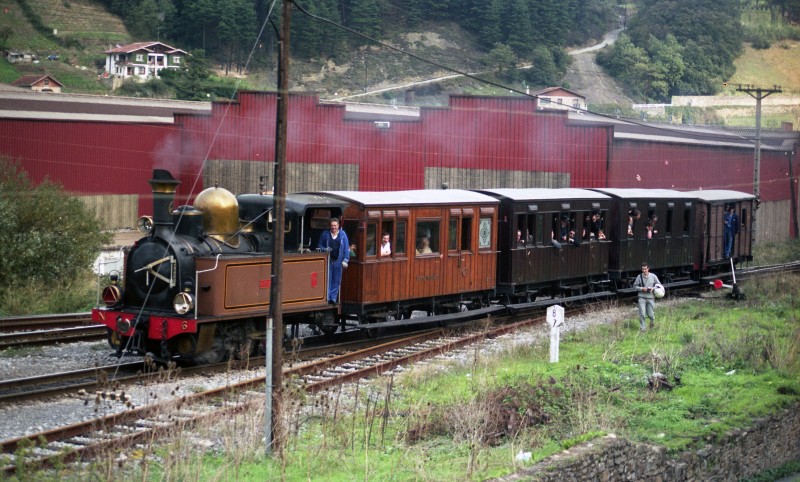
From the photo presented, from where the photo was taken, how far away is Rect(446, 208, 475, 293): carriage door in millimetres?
19609

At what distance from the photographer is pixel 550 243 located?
2219cm

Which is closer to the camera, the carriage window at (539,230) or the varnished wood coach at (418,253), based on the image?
the varnished wood coach at (418,253)

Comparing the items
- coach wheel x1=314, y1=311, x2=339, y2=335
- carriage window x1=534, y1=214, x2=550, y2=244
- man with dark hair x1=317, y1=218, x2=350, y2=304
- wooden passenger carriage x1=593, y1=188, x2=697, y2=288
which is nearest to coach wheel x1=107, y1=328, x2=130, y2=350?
coach wheel x1=314, y1=311, x2=339, y2=335

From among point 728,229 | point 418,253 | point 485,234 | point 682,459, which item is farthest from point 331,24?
point 682,459

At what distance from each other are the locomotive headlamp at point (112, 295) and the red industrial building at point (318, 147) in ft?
66.5

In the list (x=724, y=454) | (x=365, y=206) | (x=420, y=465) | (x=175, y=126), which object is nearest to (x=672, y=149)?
(x=175, y=126)

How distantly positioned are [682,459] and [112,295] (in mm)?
9431

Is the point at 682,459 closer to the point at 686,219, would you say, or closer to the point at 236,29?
the point at 686,219

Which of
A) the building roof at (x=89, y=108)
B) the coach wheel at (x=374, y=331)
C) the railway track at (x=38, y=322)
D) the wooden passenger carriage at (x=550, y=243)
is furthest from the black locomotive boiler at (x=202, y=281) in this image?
the building roof at (x=89, y=108)

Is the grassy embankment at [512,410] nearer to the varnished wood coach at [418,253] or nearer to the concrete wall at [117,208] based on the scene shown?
the varnished wood coach at [418,253]

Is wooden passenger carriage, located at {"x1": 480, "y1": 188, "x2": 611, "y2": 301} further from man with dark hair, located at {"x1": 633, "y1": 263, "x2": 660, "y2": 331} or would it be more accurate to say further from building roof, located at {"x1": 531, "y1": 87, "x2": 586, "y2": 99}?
building roof, located at {"x1": 531, "y1": 87, "x2": 586, "y2": 99}

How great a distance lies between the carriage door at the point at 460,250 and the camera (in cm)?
1961

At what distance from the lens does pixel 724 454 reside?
41.3 ft

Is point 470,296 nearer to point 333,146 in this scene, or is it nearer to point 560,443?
point 560,443
